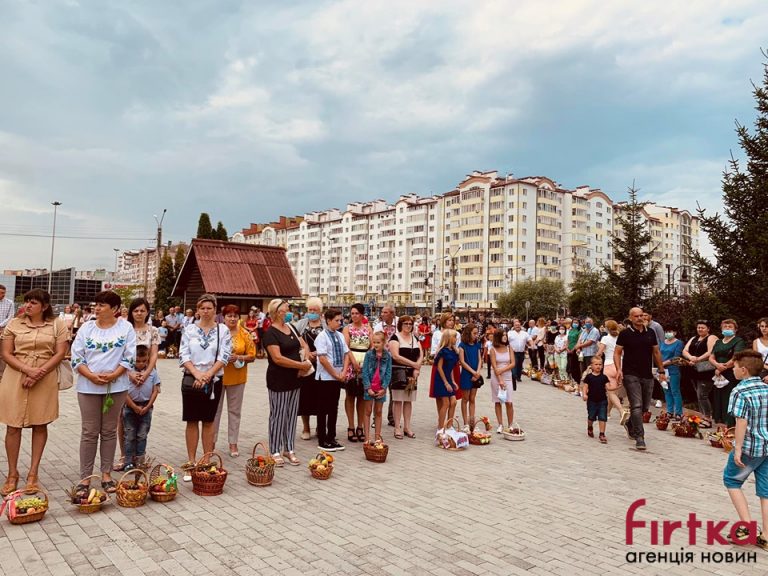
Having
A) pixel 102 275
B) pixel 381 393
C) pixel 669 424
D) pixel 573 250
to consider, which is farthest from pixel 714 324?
pixel 102 275

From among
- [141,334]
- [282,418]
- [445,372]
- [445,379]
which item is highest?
[141,334]

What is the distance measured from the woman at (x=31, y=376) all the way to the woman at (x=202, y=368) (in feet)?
4.18

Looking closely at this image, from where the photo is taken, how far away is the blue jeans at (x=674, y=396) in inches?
443

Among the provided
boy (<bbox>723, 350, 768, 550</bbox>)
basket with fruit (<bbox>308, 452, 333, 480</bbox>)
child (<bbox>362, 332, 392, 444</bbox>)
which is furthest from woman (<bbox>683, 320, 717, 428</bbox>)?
basket with fruit (<bbox>308, 452, 333, 480</bbox>)

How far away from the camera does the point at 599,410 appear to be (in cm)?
949

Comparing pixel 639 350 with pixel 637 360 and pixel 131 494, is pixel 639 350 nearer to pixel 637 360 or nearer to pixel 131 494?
pixel 637 360

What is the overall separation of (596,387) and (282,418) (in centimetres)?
540

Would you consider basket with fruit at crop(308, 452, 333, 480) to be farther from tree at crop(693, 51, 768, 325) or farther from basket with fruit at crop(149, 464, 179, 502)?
tree at crop(693, 51, 768, 325)

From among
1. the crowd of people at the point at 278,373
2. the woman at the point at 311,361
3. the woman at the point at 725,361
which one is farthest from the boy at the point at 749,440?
the woman at the point at 725,361

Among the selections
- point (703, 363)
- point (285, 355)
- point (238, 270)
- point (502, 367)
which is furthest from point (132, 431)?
point (238, 270)

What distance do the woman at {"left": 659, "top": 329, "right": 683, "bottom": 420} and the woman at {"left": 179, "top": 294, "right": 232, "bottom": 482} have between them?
29.2ft

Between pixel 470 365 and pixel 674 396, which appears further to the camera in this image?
pixel 674 396

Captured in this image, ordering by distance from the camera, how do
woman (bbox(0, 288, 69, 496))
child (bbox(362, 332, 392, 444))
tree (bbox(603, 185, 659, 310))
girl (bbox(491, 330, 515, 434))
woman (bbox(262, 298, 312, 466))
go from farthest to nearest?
1. tree (bbox(603, 185, 659, 310))
2. girl (bbox(491, 330, 515, 434))
3. child (bbox(362, 332, 392, 444))
4. woman (bbox(262, 298, 312, 466))
5. woman (bbox(0, 288, 69, 496))

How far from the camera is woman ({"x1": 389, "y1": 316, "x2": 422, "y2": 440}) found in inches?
359
